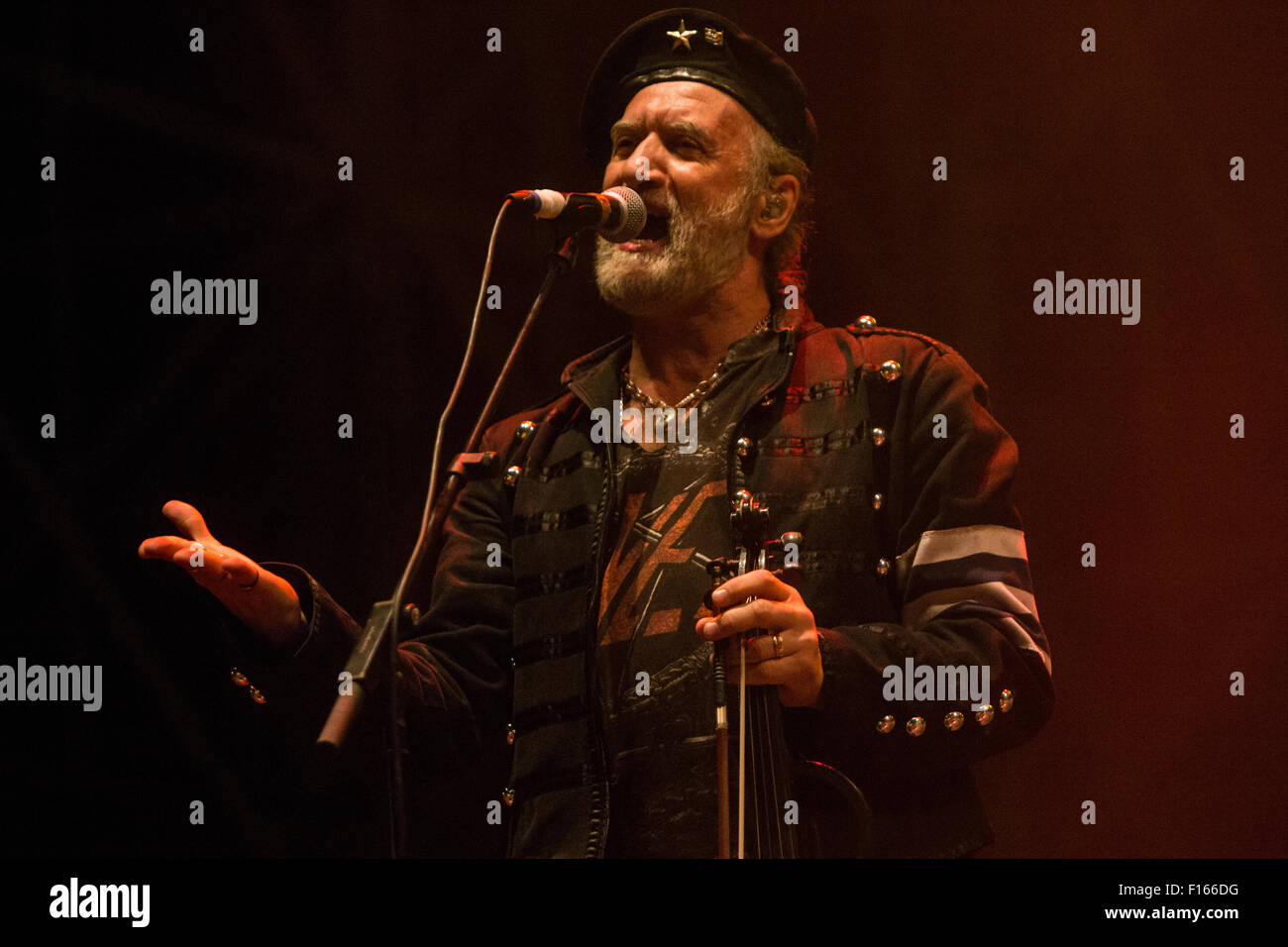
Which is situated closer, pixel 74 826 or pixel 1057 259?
pixel 1057 259

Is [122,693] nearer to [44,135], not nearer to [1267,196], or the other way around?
[44,135]

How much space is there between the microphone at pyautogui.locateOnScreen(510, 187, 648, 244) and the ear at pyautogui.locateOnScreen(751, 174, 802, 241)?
546mm

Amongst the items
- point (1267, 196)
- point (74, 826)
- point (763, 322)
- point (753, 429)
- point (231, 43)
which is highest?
point (231, 43)

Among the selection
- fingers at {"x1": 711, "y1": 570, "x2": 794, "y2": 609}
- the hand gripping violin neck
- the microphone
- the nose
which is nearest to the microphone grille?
the microphone

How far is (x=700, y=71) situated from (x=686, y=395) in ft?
2.16

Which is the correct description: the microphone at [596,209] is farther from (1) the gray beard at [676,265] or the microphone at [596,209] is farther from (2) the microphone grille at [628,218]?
(1) the gray beard at [676,265]

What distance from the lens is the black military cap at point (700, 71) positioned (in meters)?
2.69

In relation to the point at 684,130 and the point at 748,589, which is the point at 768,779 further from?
the point at 684,130

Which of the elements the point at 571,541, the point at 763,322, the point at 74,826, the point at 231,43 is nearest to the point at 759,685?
the point at 571,541

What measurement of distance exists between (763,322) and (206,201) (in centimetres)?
129

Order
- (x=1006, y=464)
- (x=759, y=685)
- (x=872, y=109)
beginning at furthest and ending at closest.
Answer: (x=872, y=109)
(x=1006, y=464)
(x=759, y=685)

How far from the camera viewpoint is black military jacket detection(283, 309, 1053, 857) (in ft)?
6.97

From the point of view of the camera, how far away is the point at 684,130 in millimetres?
2615

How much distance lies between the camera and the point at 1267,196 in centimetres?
259
